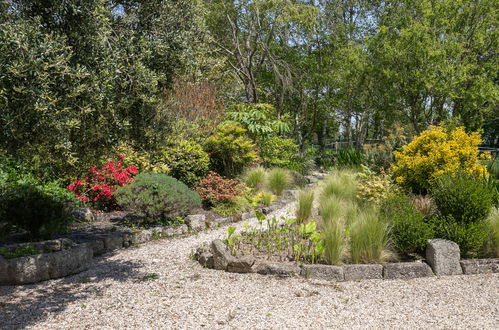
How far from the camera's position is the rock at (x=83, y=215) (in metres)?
6.63

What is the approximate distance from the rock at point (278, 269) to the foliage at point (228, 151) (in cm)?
513

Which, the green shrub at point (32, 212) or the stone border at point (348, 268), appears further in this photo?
the green shrub at point (32, 212)

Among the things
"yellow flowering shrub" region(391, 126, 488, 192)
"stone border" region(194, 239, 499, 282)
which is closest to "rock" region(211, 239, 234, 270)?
"stone border" region(194, 239, 499, 282)

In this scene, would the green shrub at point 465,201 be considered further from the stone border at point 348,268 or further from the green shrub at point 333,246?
the green shrub at point 333,246

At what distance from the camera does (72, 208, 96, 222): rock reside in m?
6.63

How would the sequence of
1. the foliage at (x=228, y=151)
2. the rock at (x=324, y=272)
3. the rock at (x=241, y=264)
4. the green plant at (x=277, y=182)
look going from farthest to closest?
the green plant at (x=277, y=182), the foliage at (x=228, y=151), the rock at (x=241, y=264), the rock at (x=324, y=272)

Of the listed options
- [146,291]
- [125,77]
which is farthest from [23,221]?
[125,77]

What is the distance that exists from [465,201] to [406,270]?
1344mm

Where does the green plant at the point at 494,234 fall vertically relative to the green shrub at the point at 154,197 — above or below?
below

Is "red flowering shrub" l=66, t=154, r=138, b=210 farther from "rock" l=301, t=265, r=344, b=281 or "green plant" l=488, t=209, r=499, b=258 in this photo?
"green plant" l=488, t=209, r=499, b=258

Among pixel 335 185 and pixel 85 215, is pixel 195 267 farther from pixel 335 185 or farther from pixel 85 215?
pixel 335 185

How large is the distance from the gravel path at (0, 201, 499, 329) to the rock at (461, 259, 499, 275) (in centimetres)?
11

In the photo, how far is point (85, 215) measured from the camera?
6688 mm

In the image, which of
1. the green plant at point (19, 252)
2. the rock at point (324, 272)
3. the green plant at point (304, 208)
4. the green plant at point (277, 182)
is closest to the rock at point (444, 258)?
the rock at point (324, 272)
